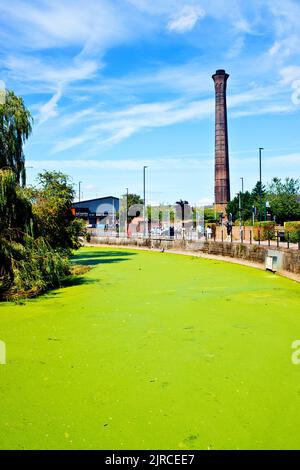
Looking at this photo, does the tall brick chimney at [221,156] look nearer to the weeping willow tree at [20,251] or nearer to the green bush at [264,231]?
the green bush at [264,231]

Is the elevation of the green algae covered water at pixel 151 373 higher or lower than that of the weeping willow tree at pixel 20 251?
lower

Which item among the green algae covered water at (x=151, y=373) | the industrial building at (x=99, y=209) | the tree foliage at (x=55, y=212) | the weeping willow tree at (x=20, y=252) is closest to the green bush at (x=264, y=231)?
the tree foliage at (x=55, y=212)

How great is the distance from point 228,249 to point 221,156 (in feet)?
121

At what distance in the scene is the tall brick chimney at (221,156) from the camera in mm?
61688

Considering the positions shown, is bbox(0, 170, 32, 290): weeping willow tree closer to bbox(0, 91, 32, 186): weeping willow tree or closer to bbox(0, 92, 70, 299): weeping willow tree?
bbox(0, 92, 70, 299): weeping willow tree

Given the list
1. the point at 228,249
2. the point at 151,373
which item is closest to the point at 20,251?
the point at 151,373

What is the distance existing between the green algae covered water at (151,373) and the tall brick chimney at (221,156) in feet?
161

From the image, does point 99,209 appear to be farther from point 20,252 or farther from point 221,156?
point 20,252

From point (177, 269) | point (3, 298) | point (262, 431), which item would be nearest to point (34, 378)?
point (262, 431)

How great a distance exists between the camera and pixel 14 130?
64.8 ft

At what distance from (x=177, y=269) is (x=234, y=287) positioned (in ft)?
21.4

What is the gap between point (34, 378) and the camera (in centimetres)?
704

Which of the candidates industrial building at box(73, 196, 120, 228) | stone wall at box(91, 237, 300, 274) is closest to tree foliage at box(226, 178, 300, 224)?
stone wall at box(91, 237, 300, 274)

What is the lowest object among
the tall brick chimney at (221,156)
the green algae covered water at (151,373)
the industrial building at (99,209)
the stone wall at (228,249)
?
the green algae covered water at (151,373)
